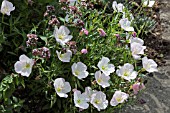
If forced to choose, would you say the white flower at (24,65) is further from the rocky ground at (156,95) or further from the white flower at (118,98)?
the rocky ground at (156,95)

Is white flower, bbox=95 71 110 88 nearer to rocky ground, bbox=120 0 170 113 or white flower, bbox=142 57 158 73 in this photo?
white flower, bbox=142 57 158 73

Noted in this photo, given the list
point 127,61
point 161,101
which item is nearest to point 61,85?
point 127,61

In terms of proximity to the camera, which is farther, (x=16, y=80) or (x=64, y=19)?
(x=64, y=19)

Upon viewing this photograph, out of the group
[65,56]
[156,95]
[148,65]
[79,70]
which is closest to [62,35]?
[65,56]

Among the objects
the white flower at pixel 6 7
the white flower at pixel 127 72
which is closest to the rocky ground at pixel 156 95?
the white flower at pixel 127 72

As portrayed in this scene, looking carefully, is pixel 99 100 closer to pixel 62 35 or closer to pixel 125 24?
pixel 62 35

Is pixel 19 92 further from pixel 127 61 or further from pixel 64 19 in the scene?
pixel 127 61
